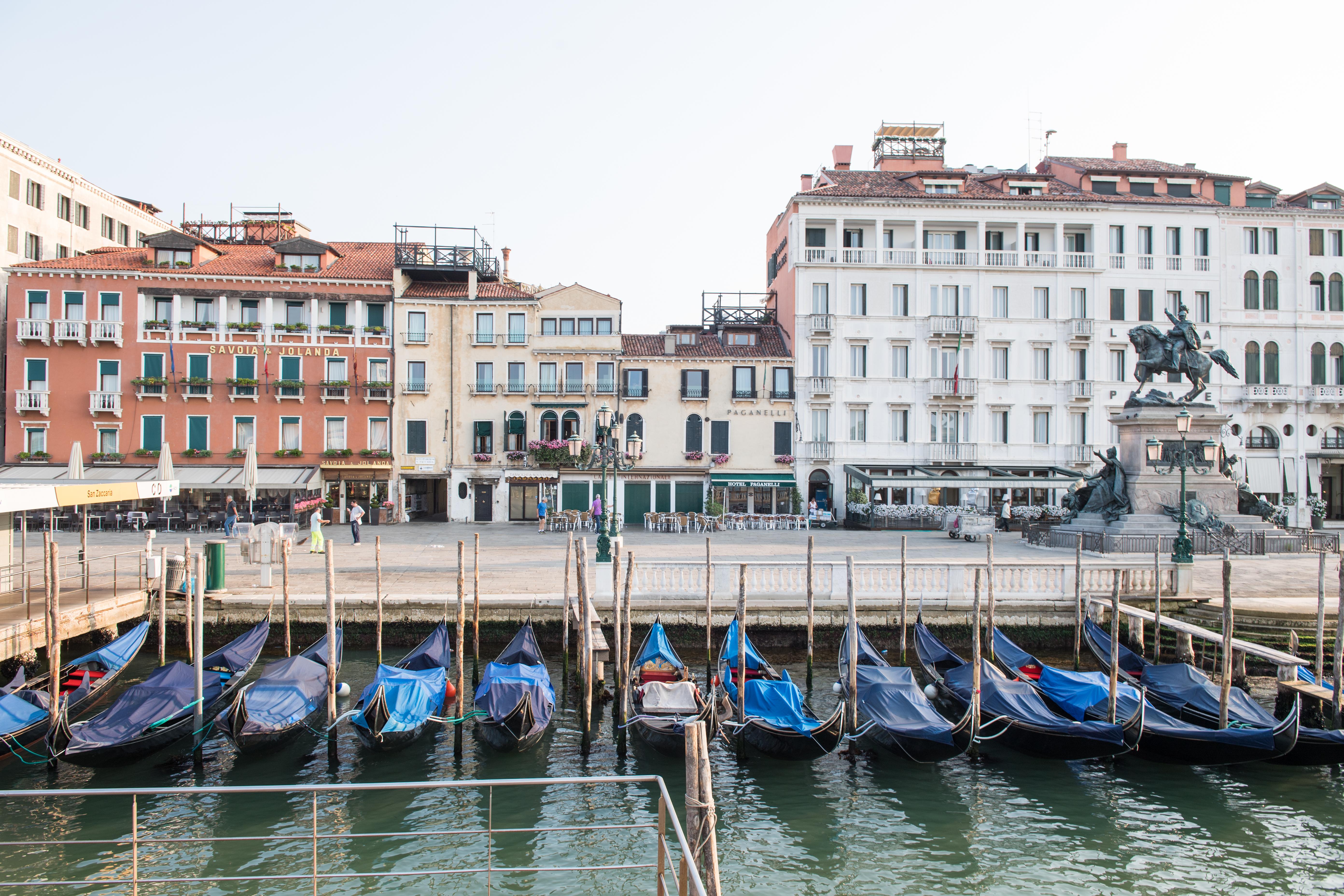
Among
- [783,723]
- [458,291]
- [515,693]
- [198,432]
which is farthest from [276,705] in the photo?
[198,432]

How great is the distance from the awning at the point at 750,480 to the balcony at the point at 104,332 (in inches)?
955

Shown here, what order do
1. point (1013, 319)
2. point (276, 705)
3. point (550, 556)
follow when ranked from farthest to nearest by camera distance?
point (1013, 319) < point (550, 556) < point (276, 705)

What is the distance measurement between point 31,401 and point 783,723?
3496 centimetres

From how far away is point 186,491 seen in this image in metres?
33.4

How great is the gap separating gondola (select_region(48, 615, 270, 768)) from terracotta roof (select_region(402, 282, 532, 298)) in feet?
81.3

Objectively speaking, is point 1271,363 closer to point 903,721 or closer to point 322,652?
point 903,721

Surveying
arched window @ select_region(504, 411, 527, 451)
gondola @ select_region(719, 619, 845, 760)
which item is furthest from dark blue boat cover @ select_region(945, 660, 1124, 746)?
arched window @ select_region(504, 411, 527, 451)

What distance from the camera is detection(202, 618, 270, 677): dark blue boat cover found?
13992 mm

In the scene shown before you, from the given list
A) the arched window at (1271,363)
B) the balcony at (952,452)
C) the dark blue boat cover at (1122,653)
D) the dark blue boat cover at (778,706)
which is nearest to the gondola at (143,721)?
the dark blue boat cover at (778,706)

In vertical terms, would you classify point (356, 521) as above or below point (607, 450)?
below

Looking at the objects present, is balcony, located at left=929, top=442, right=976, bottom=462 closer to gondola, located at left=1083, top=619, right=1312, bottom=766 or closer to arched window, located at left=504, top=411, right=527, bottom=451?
arched window, located at left=504, top=411, right=527, bottom=451

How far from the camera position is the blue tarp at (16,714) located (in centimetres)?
1080

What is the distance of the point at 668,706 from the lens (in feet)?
38.9

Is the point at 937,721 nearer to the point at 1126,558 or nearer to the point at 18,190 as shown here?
the point at 1126,558
